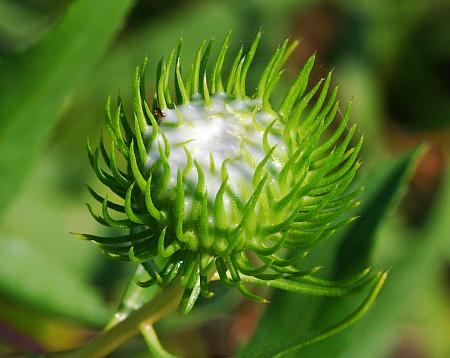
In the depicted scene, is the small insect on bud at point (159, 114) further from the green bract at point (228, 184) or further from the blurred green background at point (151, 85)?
the blurred green background at point (151, 85)

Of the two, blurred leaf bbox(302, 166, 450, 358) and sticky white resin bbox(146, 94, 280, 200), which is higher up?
sticky white resin bbox(146, 94, 280, 200)

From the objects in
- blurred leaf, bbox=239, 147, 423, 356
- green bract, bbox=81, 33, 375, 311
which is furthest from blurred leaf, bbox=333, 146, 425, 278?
green bract, bbox=81, 33, 375, 311

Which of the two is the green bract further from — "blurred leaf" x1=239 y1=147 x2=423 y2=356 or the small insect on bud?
"blurred leaf" x1=239 y1=147 x2=423 y2=356

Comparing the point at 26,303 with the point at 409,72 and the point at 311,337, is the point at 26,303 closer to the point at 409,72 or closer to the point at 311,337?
the point at 311,337

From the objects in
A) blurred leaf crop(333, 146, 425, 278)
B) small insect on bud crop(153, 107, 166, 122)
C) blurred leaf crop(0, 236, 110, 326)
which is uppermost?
small insect on bud crop(153, 107, 166, 122)

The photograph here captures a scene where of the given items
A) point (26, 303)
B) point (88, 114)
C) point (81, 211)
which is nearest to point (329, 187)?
point (26, 303)

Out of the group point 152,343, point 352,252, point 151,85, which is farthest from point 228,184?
point 151,85

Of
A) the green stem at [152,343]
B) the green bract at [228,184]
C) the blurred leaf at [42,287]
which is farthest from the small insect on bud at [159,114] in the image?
the blurred leaf at [42,287]

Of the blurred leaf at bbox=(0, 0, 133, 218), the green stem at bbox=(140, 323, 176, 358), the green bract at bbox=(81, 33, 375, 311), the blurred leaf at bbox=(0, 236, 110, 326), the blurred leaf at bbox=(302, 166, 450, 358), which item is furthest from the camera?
the blurred leaf at bbox=(0, 236, 110, 326)
